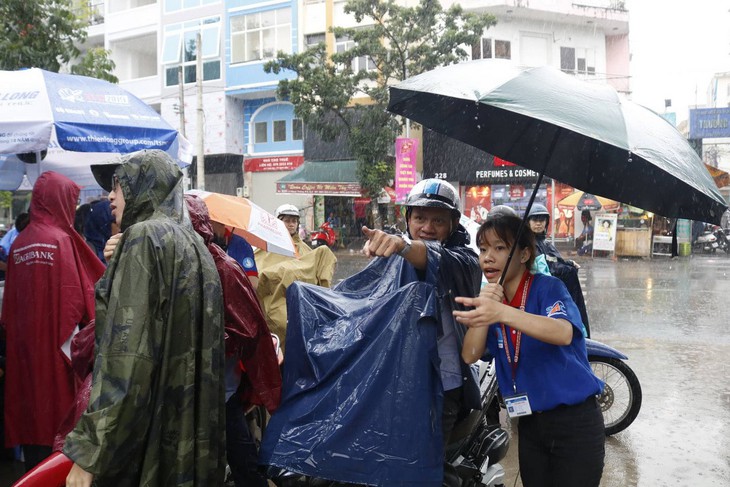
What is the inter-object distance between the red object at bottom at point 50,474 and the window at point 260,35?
2597 centimetres

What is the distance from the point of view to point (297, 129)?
89.1 feet

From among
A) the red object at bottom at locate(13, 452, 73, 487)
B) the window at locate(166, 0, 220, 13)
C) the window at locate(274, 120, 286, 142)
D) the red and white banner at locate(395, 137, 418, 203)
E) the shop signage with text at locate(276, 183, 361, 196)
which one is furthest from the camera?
the window at locate(166, 0, 220, 13)

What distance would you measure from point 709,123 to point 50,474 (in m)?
25.8

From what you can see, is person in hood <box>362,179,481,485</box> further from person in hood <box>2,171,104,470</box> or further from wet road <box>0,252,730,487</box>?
person in hood <box>2,171,104,470</box>

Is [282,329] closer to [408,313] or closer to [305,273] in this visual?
[305,273]

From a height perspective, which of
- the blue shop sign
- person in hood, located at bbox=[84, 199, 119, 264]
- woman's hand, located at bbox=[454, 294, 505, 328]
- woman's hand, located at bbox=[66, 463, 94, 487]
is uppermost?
the blue shop sign

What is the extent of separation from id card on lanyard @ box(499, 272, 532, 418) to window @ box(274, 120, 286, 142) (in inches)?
1010

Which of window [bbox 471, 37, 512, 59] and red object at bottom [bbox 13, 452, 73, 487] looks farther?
window [bbox 471, 37, 512, 59]

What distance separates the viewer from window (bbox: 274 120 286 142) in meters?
27.4

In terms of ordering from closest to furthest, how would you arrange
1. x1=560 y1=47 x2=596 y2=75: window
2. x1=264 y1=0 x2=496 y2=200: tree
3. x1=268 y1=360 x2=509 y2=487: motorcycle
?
x1=268 y1=360 x2=509 y2=487: motorcycle → x1=264 y1=0 x2=496 y2=200: tree → x1=560 y1=47 x2=596 y2=75: window

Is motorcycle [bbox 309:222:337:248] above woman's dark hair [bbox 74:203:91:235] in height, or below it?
below

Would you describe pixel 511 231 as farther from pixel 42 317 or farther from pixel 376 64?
pixel 376 64

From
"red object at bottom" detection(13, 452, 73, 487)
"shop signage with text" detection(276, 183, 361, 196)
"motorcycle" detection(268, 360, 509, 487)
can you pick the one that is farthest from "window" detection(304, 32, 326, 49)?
"red object at bottom" detection(13, 452, 73, 487)

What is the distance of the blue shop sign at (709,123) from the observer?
23.2 meters
